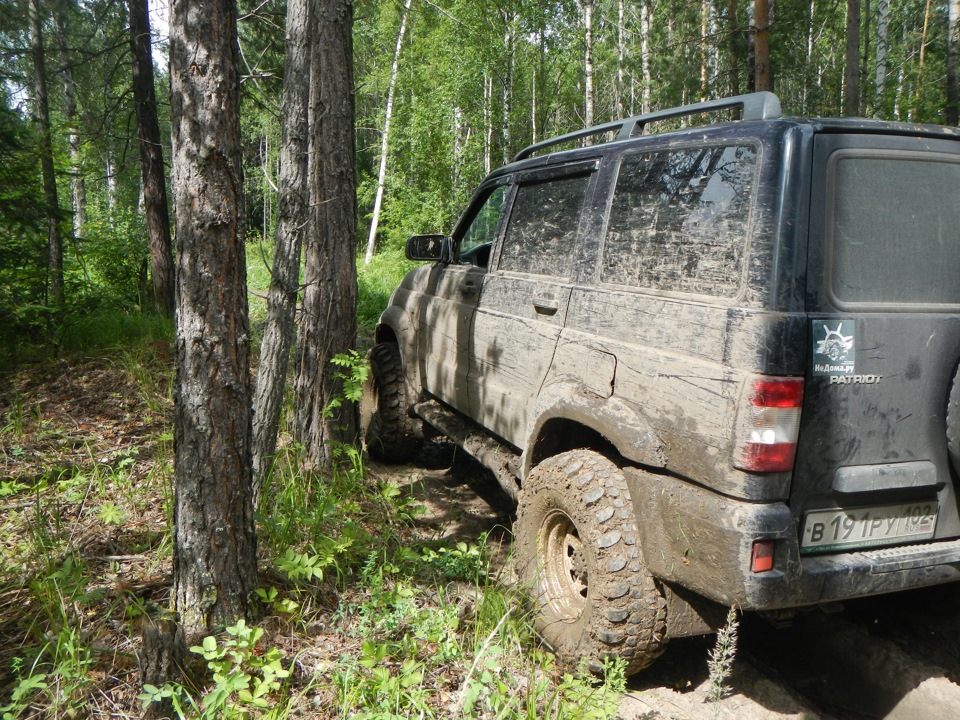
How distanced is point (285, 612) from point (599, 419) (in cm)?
158

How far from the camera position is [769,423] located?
235cm

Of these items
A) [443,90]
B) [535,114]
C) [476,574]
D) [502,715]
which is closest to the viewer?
[502,715]

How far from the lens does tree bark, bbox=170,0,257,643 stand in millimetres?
2709

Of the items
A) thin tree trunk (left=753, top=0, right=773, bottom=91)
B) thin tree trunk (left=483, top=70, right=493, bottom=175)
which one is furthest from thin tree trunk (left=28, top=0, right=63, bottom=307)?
thin tree trunk (left=483, top=70, right=493, bottom=175)

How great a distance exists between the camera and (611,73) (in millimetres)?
30094

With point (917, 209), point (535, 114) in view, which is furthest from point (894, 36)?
point (917, 209)

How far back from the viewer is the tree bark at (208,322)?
2.71 meters

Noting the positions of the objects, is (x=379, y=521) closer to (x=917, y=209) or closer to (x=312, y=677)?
(x=312, y=677)

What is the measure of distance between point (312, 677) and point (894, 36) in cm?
3443

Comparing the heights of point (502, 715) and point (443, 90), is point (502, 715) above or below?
below

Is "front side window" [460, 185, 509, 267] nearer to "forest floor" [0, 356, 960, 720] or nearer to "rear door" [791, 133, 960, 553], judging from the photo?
"forest floor" [0, 356, 960, 720]

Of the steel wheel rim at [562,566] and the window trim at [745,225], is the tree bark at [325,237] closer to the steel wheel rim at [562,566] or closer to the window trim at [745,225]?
the steel wheel rim at [562,566]

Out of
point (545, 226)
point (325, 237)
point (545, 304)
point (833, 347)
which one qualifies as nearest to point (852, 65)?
point (545, 226)

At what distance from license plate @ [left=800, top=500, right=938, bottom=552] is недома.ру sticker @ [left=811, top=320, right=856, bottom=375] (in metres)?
0.50
